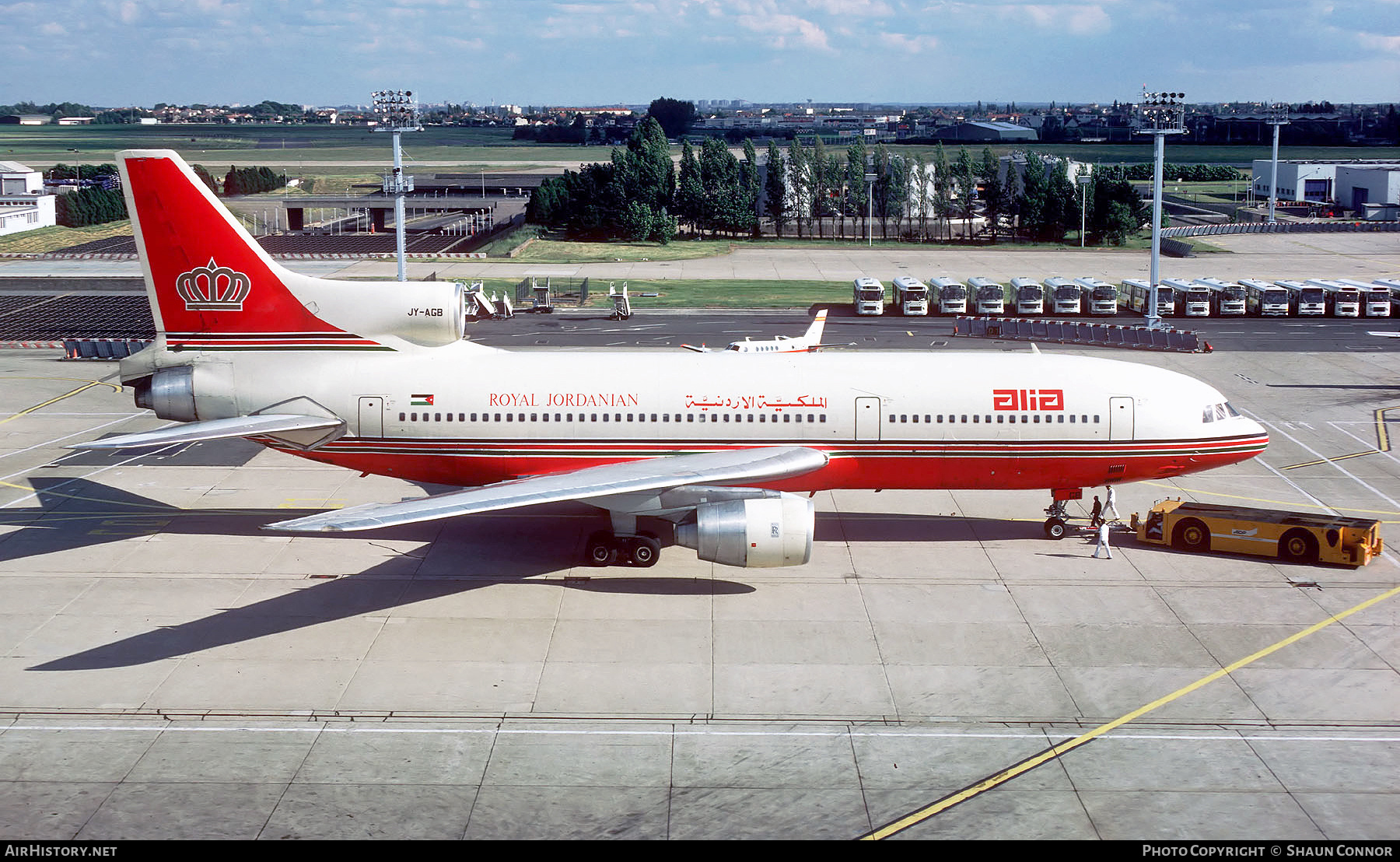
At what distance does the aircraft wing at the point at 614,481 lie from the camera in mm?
29031

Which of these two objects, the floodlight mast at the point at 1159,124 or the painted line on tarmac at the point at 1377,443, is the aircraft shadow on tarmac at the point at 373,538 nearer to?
the painted line on tarmac at the point at 1377,443

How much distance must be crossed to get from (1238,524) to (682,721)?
62.8ft

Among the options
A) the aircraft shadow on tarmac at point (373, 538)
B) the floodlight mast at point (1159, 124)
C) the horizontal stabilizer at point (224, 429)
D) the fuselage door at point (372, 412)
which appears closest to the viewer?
the aircraft shadow on tarmac at point (373, 538)

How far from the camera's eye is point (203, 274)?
35.5 meters

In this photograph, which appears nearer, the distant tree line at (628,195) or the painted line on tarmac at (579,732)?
the painted line on tarmac at (579,732)

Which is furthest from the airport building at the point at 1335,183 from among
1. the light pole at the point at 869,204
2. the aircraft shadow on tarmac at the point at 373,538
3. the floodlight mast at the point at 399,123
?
the aircraft shadow on tarmac at the point at 373,538

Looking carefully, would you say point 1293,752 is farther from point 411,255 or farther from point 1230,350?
point 411,255

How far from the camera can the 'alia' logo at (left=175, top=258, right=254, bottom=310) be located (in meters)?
Result: 35.5

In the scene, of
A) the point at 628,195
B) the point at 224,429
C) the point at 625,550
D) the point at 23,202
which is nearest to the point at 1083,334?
the point at 625,550

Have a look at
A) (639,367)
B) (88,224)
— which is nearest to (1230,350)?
(639,367)

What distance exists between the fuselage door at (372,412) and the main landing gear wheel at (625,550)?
7178 mm

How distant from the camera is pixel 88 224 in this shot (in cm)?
14600

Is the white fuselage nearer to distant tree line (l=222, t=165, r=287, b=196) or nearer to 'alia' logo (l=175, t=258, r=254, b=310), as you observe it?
'alia' logo (l=175, t=258, r=254, b=310)

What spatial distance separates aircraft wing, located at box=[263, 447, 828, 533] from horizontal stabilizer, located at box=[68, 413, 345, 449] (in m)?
3.09
